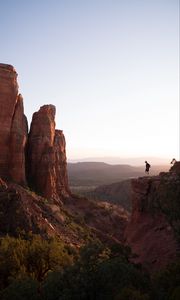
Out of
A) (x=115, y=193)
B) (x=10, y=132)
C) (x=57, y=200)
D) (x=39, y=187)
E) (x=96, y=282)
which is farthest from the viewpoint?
(x=115, y=193)

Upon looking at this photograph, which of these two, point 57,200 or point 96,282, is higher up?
point 57,200

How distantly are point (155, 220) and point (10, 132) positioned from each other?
31495 millimetres

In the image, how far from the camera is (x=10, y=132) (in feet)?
177

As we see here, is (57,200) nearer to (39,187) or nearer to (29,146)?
(39,187)

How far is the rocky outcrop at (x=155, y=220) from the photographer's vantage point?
23.9m

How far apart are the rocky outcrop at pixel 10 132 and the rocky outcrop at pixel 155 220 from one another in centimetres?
2594

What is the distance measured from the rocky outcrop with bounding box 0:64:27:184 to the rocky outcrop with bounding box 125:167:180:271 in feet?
85.1

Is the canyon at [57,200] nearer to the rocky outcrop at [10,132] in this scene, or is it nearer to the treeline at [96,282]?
the rocky outcrop at [10,132]

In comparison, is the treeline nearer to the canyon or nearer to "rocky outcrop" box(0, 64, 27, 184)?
the canyon

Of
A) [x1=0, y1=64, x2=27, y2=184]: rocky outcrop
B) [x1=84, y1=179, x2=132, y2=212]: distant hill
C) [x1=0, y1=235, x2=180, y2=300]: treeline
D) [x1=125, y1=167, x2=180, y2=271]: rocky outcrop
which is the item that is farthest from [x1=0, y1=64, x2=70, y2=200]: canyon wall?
[x1=0, y1=235, x2=180, y2=300]: treeline

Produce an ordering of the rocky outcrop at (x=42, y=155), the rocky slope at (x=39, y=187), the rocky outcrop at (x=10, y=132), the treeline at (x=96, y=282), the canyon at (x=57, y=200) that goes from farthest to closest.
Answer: the rocky outcrop at (x=42, y=155), the rocky outcrop at (x=10, y=132), the rocky slope at (x=39, y=187), the canyon at (x=57, y=200), the treeline at (x=96, y=282)

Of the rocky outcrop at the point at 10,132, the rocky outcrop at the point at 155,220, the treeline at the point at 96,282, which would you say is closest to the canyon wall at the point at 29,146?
the rocky outcrop at the point at 10,132

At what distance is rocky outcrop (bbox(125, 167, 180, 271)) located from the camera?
78.4 feet

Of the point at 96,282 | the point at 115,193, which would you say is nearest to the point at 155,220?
the point at 96,282
